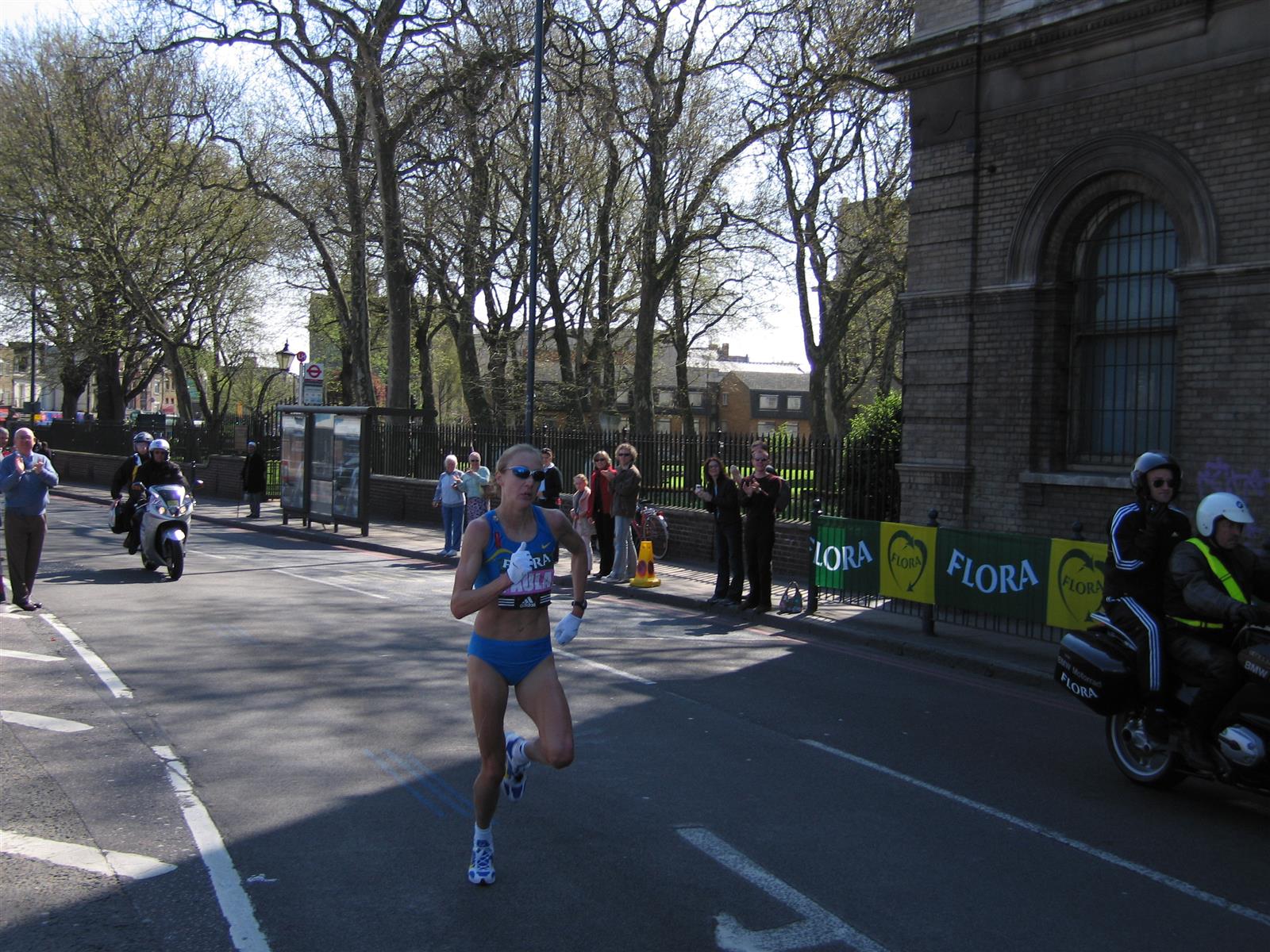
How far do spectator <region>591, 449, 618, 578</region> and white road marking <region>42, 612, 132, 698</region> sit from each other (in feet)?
25.2

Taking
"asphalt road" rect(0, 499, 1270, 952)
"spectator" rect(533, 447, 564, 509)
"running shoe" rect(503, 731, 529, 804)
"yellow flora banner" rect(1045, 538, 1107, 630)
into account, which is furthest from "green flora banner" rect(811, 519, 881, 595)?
"running shoe" rect(503, 731, 529, 804)

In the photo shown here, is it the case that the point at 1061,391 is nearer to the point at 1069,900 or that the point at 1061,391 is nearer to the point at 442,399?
the point at 1069,900

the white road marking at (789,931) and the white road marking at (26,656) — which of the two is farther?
the white road marking at (26,656)

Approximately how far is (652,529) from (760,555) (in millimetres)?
5963

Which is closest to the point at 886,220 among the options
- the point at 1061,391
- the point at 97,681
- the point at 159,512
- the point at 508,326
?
the point at 508,326

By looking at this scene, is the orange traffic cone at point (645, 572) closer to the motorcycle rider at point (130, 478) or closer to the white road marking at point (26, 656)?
the motorcycle rider at point (130, 478)

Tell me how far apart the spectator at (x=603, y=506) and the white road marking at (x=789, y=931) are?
12.1 metres

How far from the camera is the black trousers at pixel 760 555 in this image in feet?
43.8

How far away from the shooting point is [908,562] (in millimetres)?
12102

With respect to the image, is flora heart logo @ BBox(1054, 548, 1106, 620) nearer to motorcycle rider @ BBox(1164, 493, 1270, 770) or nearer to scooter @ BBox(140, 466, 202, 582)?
motorcycle rider @ BBox(1164, 493, 1270, 770)

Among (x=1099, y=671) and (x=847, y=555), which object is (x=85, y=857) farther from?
(x=847, y=555)

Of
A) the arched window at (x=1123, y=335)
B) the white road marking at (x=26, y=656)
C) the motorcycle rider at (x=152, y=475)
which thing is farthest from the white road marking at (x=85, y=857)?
the motorcycle rider at (x=152, y=475)

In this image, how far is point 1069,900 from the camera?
477cm

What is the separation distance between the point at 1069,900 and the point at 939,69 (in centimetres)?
1094
